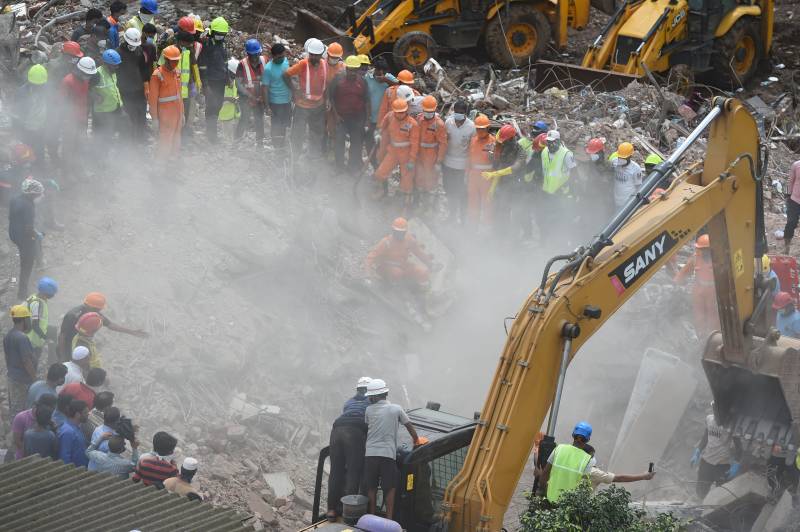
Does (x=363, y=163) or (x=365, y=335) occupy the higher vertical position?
(x=363, y=163)

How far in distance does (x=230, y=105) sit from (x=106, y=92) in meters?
2.00

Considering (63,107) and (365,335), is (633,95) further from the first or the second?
A: (63,107)

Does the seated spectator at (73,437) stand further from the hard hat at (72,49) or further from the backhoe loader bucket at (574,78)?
the backhoe loader bucket at (574,78)

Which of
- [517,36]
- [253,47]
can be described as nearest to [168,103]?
[253,47]

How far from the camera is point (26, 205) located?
40.9ft

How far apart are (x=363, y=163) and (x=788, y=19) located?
48.2ft

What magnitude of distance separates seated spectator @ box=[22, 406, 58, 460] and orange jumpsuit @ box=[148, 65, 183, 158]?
5.78 metres

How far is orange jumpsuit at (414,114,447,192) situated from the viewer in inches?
603

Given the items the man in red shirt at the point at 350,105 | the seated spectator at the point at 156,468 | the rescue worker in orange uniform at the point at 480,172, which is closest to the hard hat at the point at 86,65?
the man in red shirt at the point at 350,105

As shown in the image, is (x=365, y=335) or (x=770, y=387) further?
(x=365, y=335)

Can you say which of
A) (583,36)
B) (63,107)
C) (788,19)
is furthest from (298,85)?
(788,19)

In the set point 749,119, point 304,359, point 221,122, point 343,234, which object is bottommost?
point 304,359

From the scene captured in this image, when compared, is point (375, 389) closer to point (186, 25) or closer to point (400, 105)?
point (400, 105)

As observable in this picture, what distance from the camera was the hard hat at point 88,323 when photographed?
11414 millimetres
